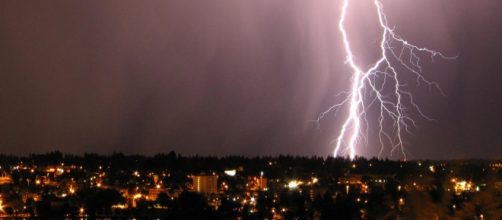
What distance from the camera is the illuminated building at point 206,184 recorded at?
6511 cm

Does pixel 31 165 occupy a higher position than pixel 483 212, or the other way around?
pixel 31 165

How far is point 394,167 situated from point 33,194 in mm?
24587

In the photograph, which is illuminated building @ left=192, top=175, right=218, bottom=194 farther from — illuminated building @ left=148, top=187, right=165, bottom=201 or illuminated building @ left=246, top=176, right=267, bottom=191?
illuminated building @ left=246, top=176, right=267, bottom=191

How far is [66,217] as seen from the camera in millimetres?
49312

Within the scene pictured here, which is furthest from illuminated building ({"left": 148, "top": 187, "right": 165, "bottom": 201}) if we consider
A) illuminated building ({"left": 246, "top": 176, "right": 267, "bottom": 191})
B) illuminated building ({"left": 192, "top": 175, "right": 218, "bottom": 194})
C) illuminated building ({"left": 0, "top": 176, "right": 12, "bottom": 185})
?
illuminated building ({"left": 0, "top": 176, "right": 12, "bottom": 185})

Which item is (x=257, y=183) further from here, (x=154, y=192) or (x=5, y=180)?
(x=5, y=180)

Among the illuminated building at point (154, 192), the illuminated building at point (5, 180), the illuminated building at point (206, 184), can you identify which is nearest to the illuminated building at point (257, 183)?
the illuminated building at point (206, 184)

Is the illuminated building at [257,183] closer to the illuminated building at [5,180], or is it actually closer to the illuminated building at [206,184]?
the illuminated building at [206,184]

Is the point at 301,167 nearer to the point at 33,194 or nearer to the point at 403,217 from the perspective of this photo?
the point at 33,194

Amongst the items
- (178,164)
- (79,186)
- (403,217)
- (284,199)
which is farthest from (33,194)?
(403,217)

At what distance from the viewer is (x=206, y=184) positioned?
2694 inches

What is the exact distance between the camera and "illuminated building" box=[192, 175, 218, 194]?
214 ft

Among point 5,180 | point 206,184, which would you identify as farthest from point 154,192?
point 5,180

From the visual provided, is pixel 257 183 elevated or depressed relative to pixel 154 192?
elevated
